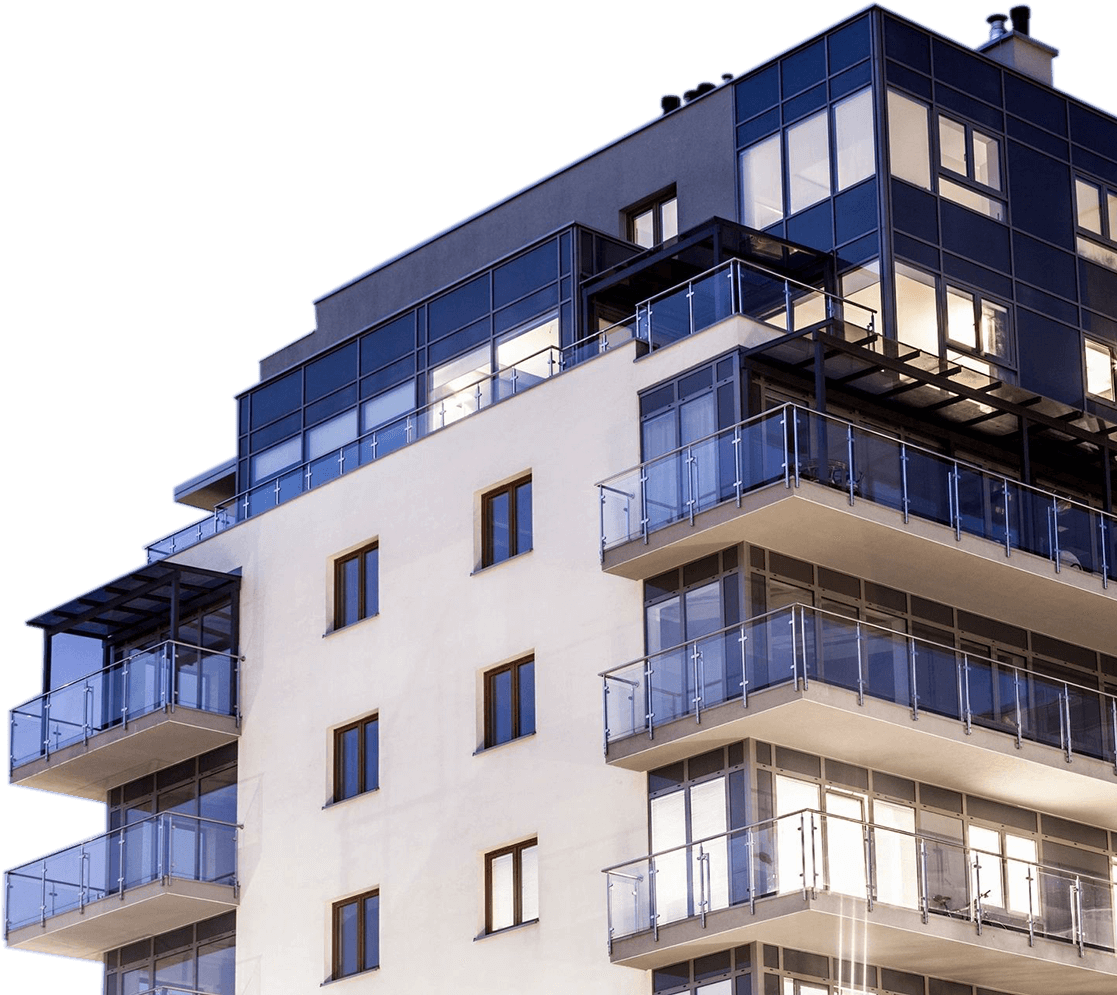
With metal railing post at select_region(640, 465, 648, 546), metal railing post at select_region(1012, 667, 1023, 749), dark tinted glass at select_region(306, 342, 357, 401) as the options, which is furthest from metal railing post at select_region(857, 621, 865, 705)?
dark tinted glass at select_region(306, 342, 357, 401)

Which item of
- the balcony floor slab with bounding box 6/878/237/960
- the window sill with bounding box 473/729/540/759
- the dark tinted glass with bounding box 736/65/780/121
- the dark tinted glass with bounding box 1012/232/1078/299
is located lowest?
the balcony floor slab with bounding box 6/878/237/960

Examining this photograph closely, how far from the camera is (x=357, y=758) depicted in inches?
1561

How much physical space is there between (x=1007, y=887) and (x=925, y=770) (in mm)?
2028

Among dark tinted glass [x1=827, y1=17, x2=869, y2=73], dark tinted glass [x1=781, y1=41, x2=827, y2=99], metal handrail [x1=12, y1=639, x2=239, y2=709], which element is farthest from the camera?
metal handrail [x1=12, y1=639, x2=239, y2=709]

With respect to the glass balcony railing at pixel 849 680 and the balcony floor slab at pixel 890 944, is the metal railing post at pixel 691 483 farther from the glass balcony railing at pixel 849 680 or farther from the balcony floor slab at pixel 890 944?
the balcony floor slab at pixel 890 944

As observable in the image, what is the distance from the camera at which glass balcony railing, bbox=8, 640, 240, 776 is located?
41438 mm

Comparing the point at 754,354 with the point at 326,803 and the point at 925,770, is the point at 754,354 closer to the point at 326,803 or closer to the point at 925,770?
the point at 925,770

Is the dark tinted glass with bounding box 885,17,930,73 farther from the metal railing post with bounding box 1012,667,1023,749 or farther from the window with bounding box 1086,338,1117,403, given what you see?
the metal railing post with bounding box 1012,667,1023,749

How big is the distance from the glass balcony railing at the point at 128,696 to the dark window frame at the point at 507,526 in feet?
19.1

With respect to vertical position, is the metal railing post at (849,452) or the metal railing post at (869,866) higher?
the metal railing post at (849,452)

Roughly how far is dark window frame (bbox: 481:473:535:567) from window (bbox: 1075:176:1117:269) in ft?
32.9

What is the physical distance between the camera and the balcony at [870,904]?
1253 inches

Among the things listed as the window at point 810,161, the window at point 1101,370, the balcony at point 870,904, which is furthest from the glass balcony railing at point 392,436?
the balcony at point 870,904

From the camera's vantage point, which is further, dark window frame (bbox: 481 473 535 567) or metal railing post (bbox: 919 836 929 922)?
dark window frame (bbox: 481 473 535 567)
